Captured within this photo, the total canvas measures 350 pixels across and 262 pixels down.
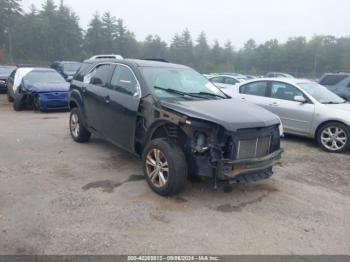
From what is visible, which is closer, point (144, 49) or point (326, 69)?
point (326, 69)

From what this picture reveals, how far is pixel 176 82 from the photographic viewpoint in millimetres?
6074

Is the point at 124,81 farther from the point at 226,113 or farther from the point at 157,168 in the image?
the point at 226,113

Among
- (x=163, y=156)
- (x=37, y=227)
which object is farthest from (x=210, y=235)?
(x=37, y=227)

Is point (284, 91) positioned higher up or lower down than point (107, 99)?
higher up

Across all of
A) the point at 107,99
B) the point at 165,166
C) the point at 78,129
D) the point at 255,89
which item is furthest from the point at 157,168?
the point at 255,89

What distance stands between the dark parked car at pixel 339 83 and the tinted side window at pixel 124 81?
8303 millimetres

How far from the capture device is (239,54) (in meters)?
83.2

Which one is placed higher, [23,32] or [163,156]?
[23,32]

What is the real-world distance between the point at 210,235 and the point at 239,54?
82.5 meters

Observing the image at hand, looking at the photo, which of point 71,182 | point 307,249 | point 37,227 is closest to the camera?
point 307,249

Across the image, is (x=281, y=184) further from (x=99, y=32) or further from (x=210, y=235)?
(x=99, y=32)

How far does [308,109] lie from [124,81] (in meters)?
4.43

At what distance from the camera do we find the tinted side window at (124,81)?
234 inches

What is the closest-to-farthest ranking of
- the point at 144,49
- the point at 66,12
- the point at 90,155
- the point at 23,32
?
the point at 90,155, the point at 23,32, the point at 66,12, the point at 144,49
